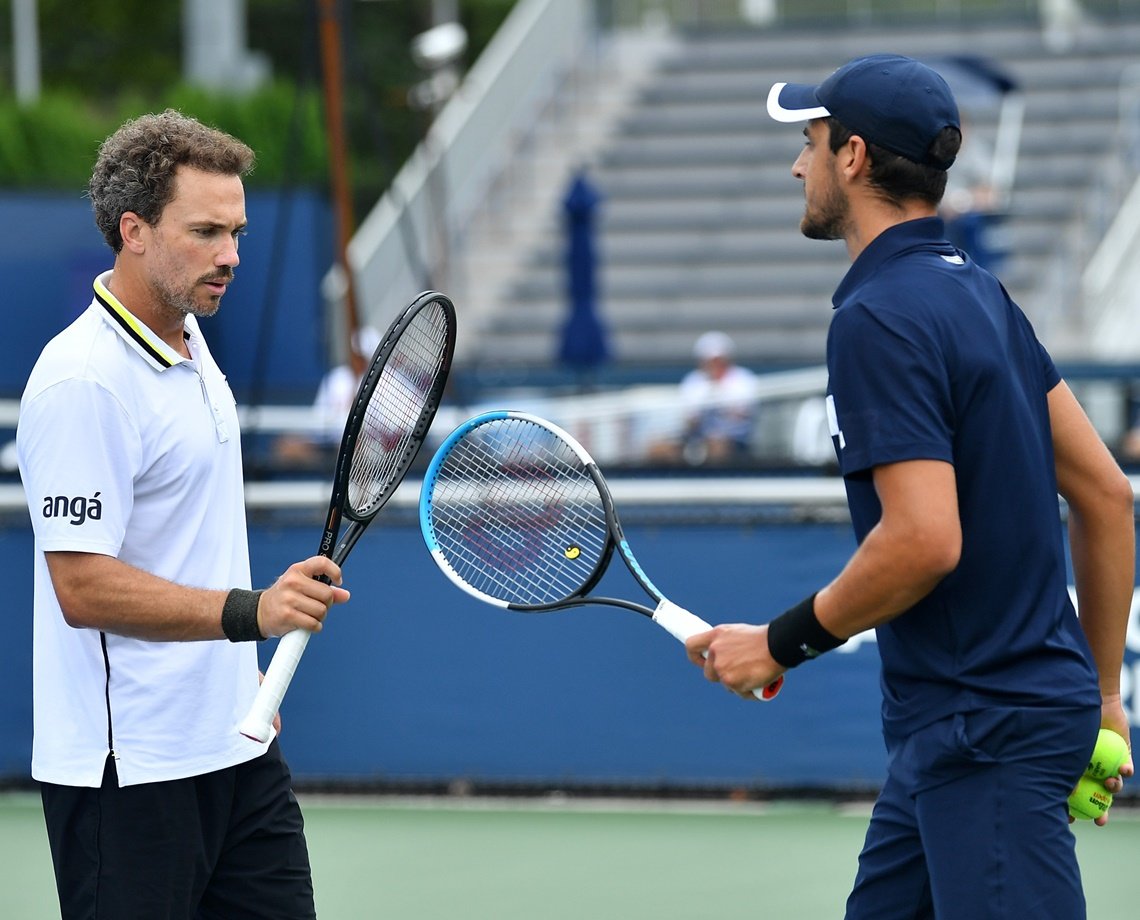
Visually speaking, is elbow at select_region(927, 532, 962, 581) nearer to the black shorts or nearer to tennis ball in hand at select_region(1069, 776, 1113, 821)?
tennis ball in hand at select_region(1069, 776, 1113, 821)

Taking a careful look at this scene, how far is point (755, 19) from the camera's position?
2091cm

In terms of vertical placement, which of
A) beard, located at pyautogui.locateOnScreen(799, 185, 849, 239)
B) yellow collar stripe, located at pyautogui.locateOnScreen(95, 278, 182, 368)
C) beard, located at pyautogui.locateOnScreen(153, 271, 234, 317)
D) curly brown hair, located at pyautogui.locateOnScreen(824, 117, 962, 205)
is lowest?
yellow collar stripe, located at pyautogui.locateOnScreen(95, 278, 182, 368)

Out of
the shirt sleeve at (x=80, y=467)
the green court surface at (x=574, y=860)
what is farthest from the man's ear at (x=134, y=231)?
the green court surface at (x=574, y=860)

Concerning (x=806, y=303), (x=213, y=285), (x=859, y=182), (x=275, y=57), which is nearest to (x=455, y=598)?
(x=213, y=285)

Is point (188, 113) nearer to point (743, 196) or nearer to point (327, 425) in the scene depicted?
point (743, 196)

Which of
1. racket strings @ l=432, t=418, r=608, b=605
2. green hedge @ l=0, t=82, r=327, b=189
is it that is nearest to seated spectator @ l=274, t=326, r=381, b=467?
racket strings @ l=432, t=418, r=608, b=605

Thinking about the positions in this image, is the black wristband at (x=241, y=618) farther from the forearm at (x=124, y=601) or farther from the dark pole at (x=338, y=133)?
the dark pole at (x=338, y=133)

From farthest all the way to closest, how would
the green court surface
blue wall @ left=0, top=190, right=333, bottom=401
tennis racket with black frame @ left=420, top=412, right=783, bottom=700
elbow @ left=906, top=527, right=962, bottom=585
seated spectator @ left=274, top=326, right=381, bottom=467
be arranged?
blue wall @ left=0, top=190, right=333, bottom=401, seated spectator @ left=274, top=326, right=381, bottom=467, the green court surface, tennis racket with black frame @ left=420, top=412, right=783, bottom=700, elbow @ left=906, top=527, right=962, bottom=585

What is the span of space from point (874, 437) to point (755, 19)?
18.7 m

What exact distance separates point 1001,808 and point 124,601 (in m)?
1.51

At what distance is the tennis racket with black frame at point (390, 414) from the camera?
12.0ft

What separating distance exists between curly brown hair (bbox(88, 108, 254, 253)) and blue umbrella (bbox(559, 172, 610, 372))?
34.0 ft

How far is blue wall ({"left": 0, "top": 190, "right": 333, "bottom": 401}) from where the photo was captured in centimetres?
1698

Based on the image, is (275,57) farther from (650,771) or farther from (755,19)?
(650,771)
